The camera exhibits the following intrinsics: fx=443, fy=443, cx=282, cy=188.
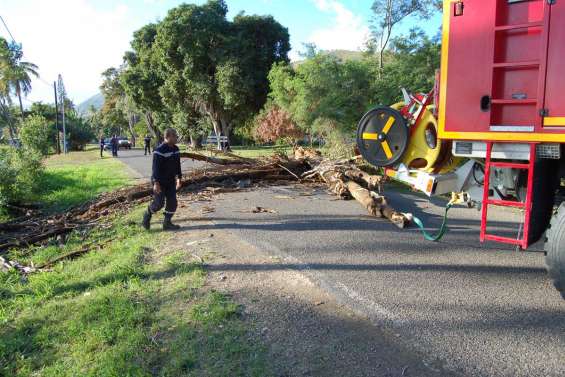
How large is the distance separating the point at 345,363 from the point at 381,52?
24447 millimetres

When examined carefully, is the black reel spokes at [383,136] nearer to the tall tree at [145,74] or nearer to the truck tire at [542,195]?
the truck tire at [542,195]

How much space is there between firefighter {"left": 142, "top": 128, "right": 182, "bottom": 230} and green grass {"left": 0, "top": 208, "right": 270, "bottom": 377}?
0.94 meters

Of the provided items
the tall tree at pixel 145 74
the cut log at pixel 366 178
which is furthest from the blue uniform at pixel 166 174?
the tall tree at pixel 145 74

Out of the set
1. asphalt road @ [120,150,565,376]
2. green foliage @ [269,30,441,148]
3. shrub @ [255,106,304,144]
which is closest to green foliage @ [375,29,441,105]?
green foliage @ [269,30,441,148]

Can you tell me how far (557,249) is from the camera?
12.8 ft

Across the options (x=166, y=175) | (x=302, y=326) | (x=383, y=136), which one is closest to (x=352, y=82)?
(x=166, y=175)

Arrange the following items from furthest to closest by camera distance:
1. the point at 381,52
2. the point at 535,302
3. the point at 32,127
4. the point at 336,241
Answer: the point at 32,127 < the point at 381,52 < the point at 336,241 < the point at 535,302

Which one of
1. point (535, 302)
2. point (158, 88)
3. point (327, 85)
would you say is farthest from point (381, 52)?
point (535, 302)

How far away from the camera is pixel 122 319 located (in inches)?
176

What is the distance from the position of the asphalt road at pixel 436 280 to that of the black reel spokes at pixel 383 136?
1.28 metres

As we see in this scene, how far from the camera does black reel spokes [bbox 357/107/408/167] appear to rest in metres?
5.57

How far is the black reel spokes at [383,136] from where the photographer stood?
18.3ft

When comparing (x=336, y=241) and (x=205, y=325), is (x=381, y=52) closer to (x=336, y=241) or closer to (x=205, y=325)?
(x=336, y=241)

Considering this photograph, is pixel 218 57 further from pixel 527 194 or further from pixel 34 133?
pixel 527 194
